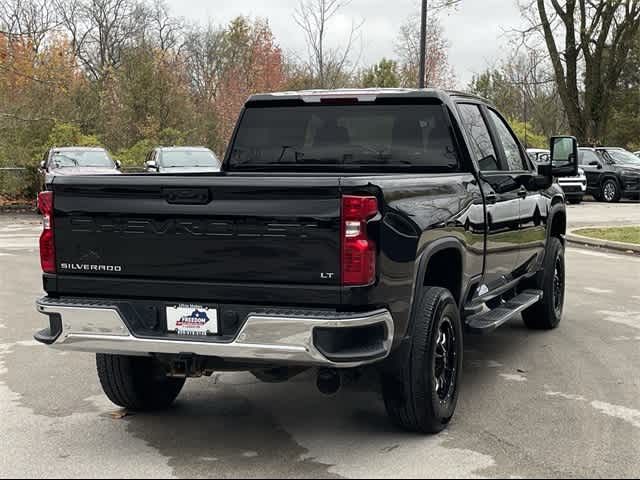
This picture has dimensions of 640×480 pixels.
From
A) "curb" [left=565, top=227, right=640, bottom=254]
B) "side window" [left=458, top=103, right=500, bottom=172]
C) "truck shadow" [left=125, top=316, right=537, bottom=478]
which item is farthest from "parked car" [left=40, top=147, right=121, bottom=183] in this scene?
"truck shadow" [left=125, top=316, right=537, bottom=478]

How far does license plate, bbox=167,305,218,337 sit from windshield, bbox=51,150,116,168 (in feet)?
62.4

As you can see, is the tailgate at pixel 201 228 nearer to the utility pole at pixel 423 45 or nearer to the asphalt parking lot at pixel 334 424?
A: the asphalt parking lot at pixel 334 424

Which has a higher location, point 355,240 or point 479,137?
point 479,137

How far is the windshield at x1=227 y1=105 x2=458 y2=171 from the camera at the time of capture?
20.3ft

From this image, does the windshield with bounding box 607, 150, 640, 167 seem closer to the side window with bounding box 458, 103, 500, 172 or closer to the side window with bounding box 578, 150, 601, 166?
the side window with bounding box 578, 150, 601, 166

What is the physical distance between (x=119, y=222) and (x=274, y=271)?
91 cm

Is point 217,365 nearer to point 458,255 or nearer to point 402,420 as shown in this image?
point 402,420

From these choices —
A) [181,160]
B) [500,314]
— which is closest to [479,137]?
[500,314]

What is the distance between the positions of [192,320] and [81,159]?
64.9 feet

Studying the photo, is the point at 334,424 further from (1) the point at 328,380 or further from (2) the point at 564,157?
(2) the point at 564,157

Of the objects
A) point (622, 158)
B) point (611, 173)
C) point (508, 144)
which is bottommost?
point (611, 173)

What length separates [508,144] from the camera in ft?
24.2

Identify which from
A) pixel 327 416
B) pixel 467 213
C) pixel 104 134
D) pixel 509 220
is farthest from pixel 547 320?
pixel 104 134

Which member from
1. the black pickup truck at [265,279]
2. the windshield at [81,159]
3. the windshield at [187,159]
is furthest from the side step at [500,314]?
the windshield at [81,159]
